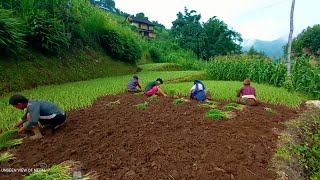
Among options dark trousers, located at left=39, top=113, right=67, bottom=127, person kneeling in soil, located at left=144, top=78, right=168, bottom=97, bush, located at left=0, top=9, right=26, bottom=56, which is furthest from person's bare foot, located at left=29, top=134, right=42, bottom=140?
bush, located at left=0, top=9, right=26, bottom=56

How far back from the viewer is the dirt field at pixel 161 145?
3.42 m

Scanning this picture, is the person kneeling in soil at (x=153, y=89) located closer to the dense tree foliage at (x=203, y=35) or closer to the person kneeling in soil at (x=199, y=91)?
the person kneeling in soil at (x=199, y=91)

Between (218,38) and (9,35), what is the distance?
96.4ft

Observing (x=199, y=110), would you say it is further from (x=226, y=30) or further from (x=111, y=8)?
(x=111, y=8)

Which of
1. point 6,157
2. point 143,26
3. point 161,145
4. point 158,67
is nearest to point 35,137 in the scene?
point 6,157

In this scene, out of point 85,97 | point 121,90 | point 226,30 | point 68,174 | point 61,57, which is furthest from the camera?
point 226,30

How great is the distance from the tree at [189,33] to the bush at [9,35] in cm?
2505

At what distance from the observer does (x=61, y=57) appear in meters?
12.1

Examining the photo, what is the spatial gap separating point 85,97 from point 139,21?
41592mm

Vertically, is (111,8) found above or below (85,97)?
above

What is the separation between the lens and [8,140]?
14.8 ft

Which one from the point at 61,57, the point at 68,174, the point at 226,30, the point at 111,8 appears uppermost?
the point at 111,8

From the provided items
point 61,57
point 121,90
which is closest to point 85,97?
point 121,90

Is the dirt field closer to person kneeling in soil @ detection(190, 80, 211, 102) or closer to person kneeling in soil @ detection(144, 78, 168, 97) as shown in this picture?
person kneeling in soil @ detection(190, 80, 211, 102)
